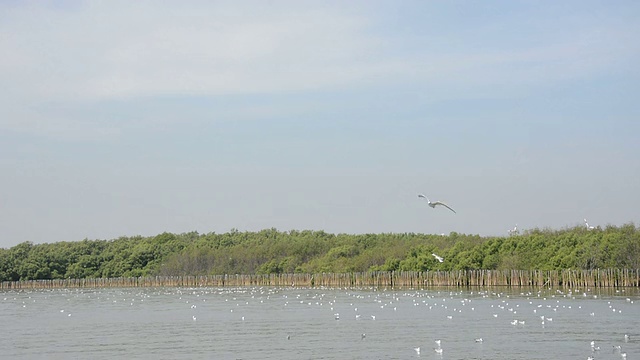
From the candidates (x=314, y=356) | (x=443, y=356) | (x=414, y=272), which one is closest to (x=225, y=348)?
(x=314, y=356)

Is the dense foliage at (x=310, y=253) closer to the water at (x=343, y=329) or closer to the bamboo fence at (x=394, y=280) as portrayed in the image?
the bamboo fence at (x=394, y=280)

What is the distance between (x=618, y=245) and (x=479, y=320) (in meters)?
28.7

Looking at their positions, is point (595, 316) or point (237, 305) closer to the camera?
point (595, 316)

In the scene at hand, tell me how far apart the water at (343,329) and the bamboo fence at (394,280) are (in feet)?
18.9

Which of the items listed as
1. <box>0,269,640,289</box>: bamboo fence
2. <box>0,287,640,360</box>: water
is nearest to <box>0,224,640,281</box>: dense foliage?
<box>0,269,640,289</box>: bamboo fence

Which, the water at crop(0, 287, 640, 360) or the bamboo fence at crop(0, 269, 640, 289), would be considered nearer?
the water at crop(0, 287, 640, 360)

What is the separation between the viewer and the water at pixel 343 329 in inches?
1152

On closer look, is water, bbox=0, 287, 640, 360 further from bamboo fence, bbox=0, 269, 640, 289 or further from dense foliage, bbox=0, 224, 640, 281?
dense foliage, bbox=0, 224, 640, 281

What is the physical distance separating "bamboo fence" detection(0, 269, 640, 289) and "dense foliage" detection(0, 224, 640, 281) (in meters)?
0.79

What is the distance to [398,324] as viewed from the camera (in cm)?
3844

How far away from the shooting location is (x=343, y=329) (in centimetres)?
3678

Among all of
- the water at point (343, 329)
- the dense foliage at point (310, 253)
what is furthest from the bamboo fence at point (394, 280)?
the water at point (343, 329)

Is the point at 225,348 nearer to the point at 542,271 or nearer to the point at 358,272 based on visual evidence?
the point at 542,271

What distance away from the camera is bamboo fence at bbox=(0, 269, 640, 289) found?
210 ft
